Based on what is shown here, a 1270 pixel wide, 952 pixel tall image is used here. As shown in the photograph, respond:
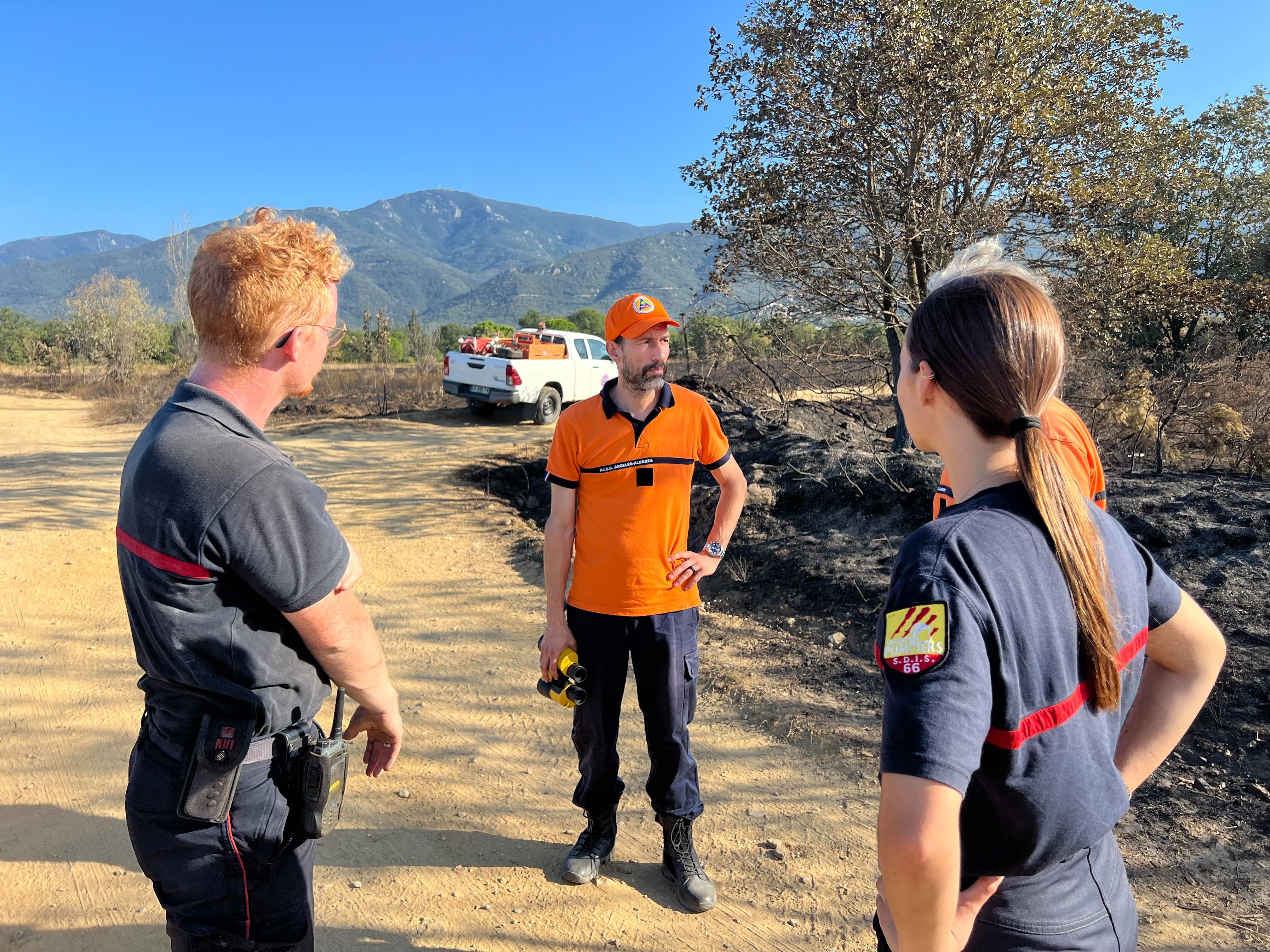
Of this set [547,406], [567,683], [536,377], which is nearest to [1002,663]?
[567,683]

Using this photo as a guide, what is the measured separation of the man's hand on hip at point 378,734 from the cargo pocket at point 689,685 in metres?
1.21

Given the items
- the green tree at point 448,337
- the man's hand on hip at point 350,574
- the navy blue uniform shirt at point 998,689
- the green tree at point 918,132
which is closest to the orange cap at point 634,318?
the man's hand on hip at point 350,574

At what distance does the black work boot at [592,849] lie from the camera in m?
3.12

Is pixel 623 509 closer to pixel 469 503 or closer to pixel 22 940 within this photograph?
pixel 22 940

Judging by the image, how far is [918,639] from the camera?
1.08 meters

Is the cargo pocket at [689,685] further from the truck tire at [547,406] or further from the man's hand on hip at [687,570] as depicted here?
the truck tire at [547,406]

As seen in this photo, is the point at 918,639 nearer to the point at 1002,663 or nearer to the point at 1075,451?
the point at 1002,663

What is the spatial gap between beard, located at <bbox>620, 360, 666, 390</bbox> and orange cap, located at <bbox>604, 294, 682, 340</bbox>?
0.13m

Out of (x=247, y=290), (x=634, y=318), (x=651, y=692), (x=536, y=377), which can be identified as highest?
(x=536, y=377)

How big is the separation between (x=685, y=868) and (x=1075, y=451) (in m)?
2.13

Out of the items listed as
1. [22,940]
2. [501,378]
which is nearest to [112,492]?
[501,378]

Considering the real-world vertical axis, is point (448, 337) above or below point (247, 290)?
above

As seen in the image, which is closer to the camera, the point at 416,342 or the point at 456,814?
the point at 456,814

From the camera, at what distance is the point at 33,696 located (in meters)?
4.86
